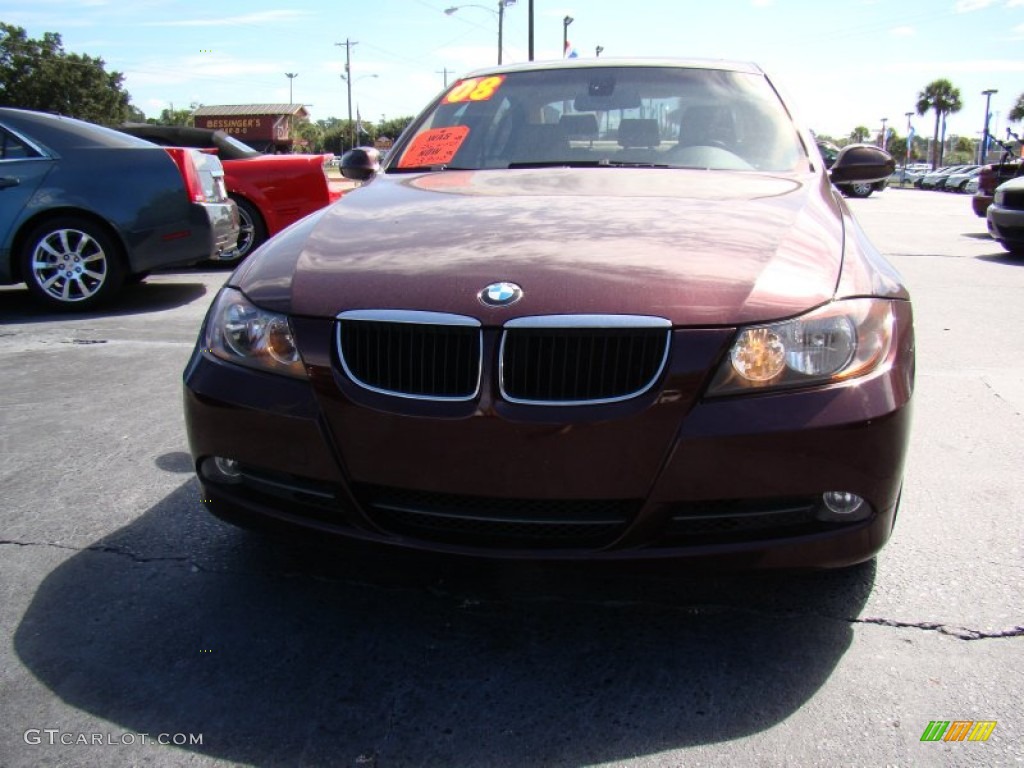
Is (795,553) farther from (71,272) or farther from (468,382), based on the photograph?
(71,272)

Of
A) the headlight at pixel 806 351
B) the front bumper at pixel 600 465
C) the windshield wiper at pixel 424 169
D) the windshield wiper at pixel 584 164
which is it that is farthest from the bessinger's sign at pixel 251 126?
the headlight at pixel 806 351

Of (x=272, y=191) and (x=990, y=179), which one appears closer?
(x=272, y=191)

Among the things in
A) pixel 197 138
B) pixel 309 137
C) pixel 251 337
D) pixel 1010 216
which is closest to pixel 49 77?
pixel 309 137

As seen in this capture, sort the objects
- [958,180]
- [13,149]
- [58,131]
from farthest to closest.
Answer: [958,180] < [58,131] < [13,149]

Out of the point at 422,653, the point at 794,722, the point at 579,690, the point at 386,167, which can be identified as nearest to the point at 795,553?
the point at 794,722

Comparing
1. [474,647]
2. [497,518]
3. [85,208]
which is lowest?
[474,647]

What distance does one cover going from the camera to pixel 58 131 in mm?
6777

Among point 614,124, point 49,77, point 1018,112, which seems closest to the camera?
point 614,124

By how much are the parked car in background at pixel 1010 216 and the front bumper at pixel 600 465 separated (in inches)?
405

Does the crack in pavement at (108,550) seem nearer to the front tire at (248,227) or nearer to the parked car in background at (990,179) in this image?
the front tire at (248,227)

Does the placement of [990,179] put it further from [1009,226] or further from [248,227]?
[248,227]

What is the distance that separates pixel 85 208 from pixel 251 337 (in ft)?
17.0

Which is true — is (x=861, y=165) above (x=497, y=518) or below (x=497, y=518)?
above

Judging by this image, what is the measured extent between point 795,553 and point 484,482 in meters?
0.75
